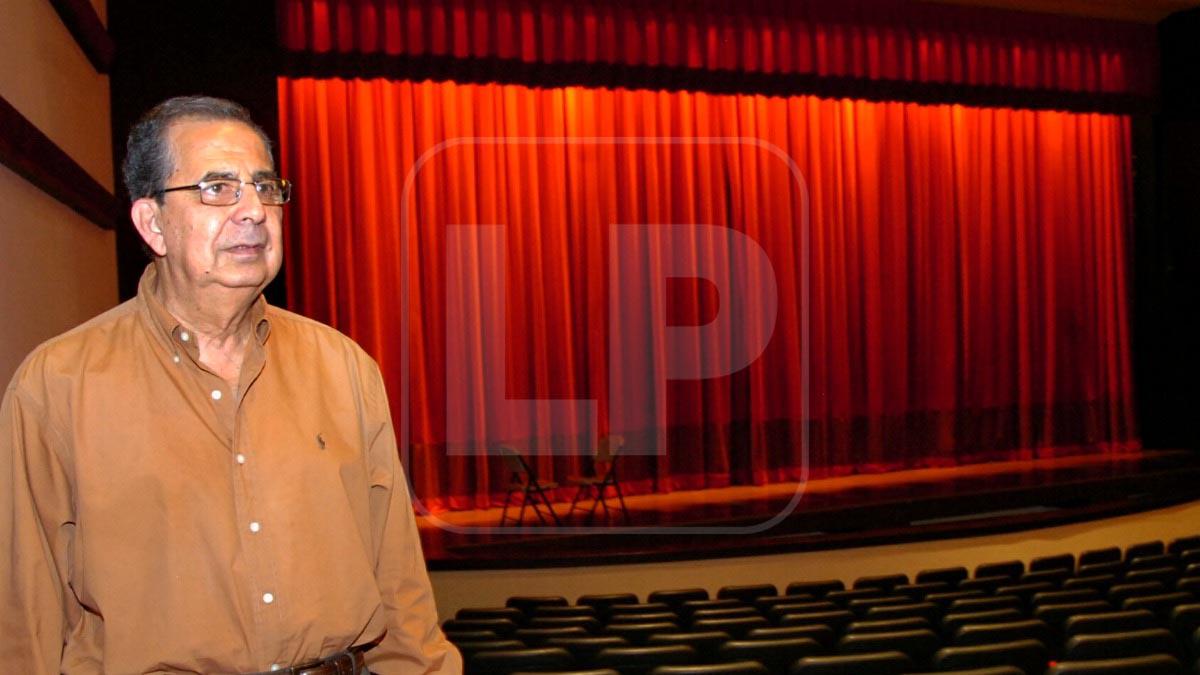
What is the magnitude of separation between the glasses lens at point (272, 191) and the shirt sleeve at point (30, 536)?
424 millimetres

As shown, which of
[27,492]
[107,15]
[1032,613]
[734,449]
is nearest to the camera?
[27,492]

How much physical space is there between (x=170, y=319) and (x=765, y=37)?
→ 9.08 m

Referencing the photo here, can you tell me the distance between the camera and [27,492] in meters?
1.50

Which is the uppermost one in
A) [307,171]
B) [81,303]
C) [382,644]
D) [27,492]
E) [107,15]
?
Answer: [107,15]

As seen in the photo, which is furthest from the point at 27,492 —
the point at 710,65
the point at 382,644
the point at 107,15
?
the point at 710,65

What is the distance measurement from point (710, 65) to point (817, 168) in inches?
78.0

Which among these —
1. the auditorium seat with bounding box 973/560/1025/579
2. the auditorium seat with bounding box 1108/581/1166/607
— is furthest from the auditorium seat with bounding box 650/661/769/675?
the auditorium seat with bounding box 973/560/1025/579

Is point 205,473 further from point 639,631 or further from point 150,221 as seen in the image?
point 639,631

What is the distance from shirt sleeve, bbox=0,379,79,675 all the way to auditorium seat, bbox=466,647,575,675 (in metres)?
2.06

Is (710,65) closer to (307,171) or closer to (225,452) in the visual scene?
(307,171)

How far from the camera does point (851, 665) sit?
10.1 feet

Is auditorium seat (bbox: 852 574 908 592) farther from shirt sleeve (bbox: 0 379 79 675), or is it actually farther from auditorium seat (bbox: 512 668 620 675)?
shirt sleeve (bbox: 0 379 79 675)

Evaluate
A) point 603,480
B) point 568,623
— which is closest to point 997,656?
point 568,623

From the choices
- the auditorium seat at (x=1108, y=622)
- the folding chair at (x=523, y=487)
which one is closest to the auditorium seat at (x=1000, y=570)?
the auditorium seat at (x=1108, y=622)
